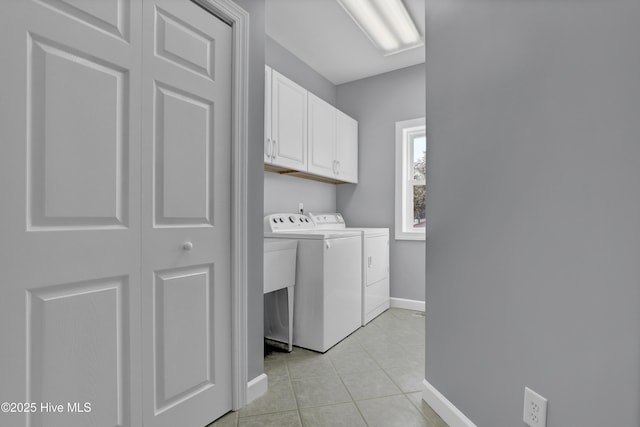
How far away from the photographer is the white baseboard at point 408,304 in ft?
10.9

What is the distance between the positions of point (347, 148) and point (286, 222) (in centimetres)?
117

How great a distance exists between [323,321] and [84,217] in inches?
64.8

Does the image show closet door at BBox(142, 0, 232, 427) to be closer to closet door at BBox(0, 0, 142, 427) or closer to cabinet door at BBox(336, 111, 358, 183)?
closet door at BBox(0, 0, 142, 427)

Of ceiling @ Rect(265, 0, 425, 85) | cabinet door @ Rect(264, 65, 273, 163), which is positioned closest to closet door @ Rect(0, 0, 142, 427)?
cabinet door @ Rect(264, 65, 273, 163)

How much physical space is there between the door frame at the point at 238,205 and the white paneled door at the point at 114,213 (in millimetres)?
39

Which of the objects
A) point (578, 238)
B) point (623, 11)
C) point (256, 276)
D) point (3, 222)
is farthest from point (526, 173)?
point (3, 222)

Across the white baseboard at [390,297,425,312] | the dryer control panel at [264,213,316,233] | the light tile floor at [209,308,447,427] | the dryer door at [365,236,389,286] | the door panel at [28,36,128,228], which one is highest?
the door panel at [28,36,128,228]

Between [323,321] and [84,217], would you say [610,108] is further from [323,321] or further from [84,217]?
[323,321]

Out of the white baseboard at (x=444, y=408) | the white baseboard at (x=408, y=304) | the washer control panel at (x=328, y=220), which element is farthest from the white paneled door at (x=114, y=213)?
the white baseboard at (x=408, y=304)

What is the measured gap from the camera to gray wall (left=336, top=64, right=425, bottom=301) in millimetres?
3365

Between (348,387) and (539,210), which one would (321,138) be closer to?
(348,387)

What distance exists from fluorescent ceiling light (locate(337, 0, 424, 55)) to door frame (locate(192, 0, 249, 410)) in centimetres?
102

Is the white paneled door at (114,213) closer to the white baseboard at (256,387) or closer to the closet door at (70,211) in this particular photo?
the closet door at (70,211)

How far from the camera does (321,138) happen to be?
303 cm
